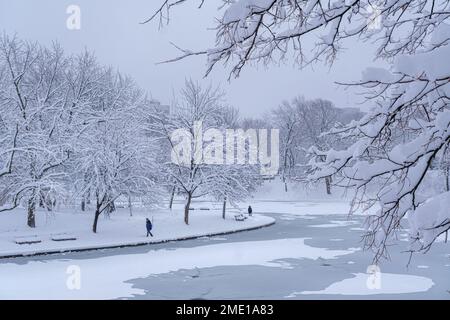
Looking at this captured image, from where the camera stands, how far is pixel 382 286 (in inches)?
484

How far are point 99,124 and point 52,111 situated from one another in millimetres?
3078

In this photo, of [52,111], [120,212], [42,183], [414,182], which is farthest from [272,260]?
[120,212]

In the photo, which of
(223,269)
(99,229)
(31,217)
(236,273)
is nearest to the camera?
(236,273)

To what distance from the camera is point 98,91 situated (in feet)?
134

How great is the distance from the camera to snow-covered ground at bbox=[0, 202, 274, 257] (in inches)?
843

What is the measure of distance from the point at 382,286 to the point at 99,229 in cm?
1881

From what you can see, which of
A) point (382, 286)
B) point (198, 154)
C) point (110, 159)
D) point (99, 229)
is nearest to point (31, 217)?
point (99, 229)

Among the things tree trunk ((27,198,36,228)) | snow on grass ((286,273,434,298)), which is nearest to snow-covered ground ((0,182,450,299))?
snow on grass ((286,273,434,298))

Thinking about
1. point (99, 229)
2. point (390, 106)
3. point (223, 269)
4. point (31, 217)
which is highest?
point (390, 106)

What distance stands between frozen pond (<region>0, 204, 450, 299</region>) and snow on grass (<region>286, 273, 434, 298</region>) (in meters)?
0.03

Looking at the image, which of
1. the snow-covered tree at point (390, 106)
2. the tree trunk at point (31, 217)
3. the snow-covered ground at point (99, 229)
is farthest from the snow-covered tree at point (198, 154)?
the snow-covered tree at point (390, 106)

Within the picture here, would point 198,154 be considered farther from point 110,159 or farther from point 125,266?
point 125,266

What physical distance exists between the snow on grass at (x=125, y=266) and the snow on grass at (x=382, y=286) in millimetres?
3439
